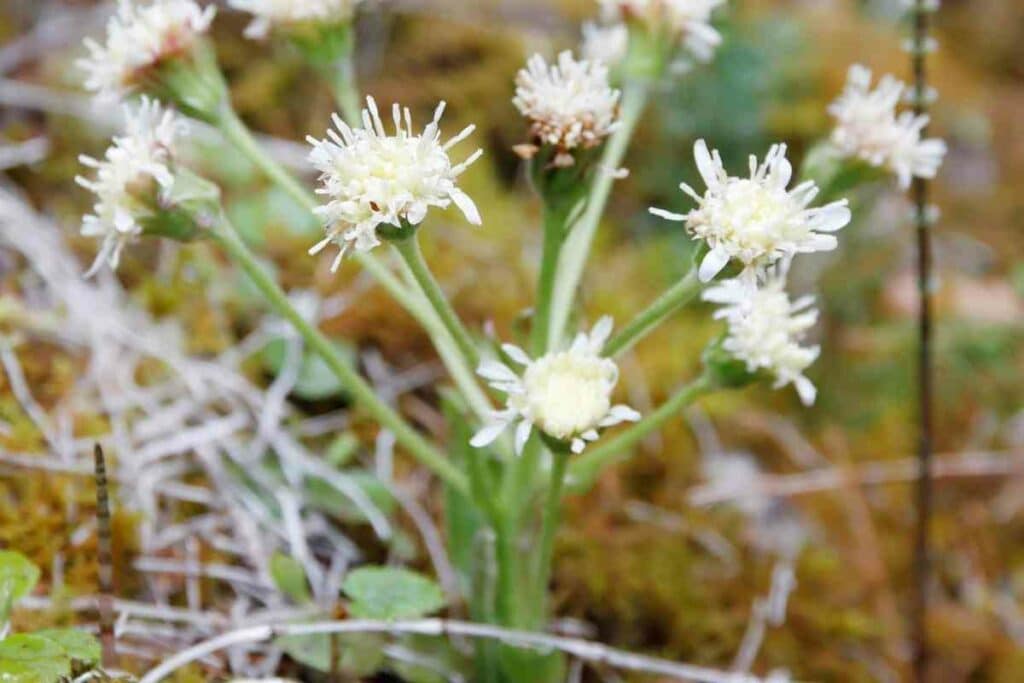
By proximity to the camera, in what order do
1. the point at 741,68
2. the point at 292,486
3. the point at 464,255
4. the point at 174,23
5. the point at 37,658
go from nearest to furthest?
1. the point at 37,658
2. the point at 174,23
3. the point at 292,486
4. the point at 464,255
5. the point at 741,68


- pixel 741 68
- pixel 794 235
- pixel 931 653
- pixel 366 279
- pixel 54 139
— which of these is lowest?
pixel 931 653

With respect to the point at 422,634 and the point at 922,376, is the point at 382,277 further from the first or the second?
the point at 922,376

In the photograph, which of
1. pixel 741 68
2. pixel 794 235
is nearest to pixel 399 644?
pixel 794 235

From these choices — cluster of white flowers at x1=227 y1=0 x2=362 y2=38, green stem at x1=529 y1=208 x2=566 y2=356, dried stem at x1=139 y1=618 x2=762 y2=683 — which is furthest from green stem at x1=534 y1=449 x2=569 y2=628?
cluster of white flowers at x1=227 y1=0 x2=362 y2=38

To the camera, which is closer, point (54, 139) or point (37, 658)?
→ point (37, 658)

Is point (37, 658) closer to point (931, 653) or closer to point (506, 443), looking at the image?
point (506, 443)

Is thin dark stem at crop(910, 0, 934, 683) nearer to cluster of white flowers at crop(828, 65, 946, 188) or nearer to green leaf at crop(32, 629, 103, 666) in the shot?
cluster of white flowers at crop(828, 65, 946, 188)
